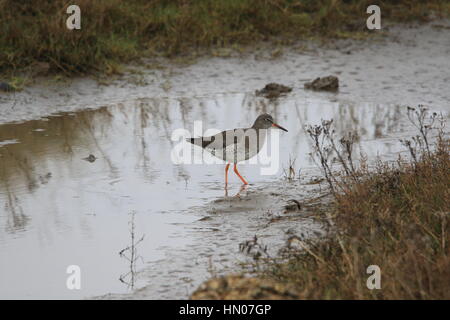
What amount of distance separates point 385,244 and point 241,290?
121 centimetres

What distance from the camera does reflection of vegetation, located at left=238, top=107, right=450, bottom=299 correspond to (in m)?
4.84

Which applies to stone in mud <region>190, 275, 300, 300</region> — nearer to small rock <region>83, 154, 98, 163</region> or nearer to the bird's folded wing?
the bird's folded wing

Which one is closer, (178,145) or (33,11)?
(178,145)

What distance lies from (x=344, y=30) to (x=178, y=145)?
5868 millimetres

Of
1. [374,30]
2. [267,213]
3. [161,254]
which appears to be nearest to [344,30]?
[374,30]

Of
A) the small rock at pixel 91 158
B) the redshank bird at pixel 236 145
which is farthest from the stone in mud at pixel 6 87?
the redshank bird at pixel 236 145

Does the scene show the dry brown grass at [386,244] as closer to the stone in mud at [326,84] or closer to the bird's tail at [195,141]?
the bird's tail at [195,141]

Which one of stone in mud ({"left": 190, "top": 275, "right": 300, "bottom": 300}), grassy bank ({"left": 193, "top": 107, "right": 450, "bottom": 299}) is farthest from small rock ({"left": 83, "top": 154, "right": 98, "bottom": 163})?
stone in mud ({"left": 190, "top": 275, "right": 300, "bottom": 300})

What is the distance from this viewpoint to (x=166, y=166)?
28.5ft

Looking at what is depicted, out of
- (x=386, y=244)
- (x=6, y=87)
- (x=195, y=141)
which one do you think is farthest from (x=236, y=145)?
(x=6, y=87)

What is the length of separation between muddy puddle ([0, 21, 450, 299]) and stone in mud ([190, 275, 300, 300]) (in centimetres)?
62
